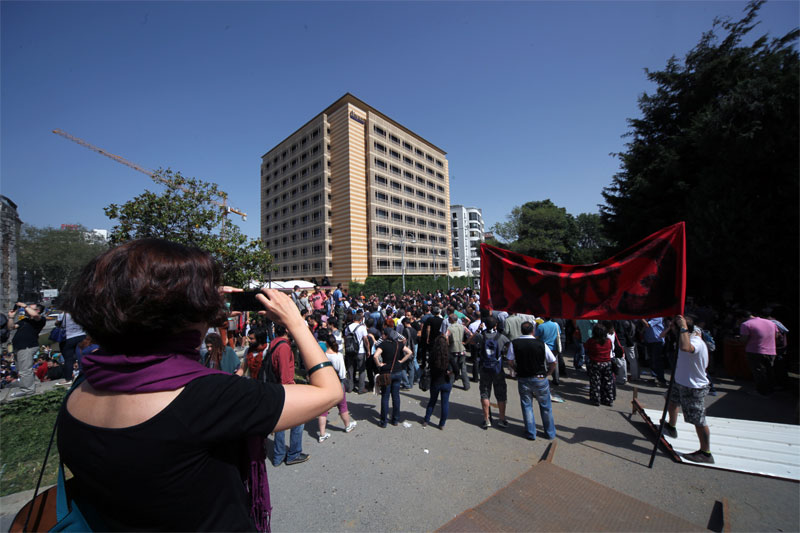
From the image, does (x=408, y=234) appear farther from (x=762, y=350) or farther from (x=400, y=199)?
(x=762, y=350)

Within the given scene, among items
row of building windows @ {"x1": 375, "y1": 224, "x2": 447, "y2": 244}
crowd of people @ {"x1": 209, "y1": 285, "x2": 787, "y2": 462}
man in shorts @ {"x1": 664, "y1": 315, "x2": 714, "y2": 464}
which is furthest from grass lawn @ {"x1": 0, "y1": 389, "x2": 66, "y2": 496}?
row of building windows @ {"x1": 375, "y1": 224, "x2": 447, "y2": 244}

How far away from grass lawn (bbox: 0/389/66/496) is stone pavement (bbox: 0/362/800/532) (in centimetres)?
60

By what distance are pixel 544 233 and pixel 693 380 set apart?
44.1 meters

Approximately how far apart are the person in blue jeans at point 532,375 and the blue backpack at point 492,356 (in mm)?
376

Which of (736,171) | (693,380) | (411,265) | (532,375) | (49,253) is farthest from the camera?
(49,253)

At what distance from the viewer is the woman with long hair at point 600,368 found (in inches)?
268

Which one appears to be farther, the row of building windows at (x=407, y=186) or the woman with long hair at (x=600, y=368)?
the row of building windows at (x=407, y=186)

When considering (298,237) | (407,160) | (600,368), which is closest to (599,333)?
(600,368)

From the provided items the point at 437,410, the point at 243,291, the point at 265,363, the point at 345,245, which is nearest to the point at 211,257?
the point at 243,291

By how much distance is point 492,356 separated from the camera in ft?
19.6

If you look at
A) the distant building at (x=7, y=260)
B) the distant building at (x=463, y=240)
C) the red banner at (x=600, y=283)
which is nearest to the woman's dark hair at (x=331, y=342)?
the red banner at (x=600, y=283)

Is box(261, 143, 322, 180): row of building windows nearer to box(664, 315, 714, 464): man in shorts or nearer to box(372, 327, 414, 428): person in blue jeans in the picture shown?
box(372, 327, 414, 428): person in blue jeans

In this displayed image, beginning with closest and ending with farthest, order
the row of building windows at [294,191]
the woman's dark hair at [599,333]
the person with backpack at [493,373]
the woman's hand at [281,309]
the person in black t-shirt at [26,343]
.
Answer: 1. the woman's hand at [281,309]
2. the person with backpack at [493,373]
3. the woman's dark hair at [599,333]
4. the person in black t-shirt at [26,343]
5. the row of building windows at [294,191]

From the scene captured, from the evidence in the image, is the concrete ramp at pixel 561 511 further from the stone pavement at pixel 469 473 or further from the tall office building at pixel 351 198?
the tall office building at pixel 351 198
